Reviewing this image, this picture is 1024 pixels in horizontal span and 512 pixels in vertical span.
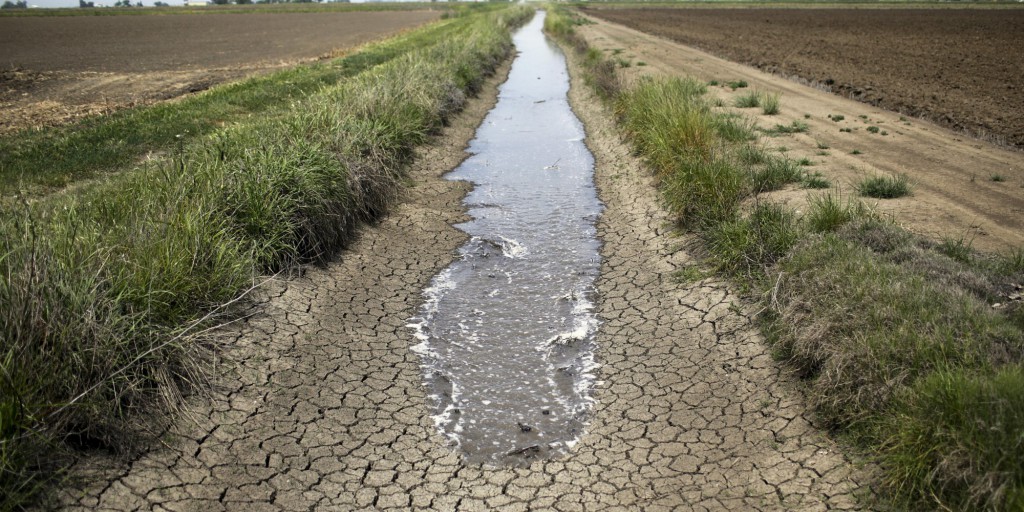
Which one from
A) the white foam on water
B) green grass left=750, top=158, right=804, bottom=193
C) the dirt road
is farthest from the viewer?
green grass left=750, top=158, right=804, bottom=193

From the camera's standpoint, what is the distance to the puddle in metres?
5.46

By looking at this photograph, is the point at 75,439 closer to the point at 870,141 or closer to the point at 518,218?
the point at 518,218

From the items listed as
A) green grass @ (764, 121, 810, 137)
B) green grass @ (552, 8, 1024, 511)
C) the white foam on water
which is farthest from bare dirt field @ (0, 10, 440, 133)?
green grass @ (552, 8, 1024, 511)

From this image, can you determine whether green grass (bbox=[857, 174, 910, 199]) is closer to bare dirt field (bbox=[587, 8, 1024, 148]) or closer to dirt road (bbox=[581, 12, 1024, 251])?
dirt road (bbox=[581, 12, 1024, 251])

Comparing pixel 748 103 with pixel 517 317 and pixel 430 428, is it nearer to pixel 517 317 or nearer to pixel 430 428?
pixel 517 317

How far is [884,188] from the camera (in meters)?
8.97

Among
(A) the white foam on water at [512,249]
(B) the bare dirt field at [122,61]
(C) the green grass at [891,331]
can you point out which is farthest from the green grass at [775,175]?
(B) the bare dirt field at [122,61]

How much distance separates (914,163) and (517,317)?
6.78 m

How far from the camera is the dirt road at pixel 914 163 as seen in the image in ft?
26.2

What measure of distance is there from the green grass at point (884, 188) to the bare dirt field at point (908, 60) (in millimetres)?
4766

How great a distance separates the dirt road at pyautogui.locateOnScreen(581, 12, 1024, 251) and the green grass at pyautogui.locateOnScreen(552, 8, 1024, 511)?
53cm

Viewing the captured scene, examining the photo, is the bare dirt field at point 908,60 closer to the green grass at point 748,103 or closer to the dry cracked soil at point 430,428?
the green grass at point 748,103

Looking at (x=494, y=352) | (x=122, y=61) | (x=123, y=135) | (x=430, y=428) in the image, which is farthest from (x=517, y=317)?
(x=122, y=61)

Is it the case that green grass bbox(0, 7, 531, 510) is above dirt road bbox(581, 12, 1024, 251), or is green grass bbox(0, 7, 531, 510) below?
above
